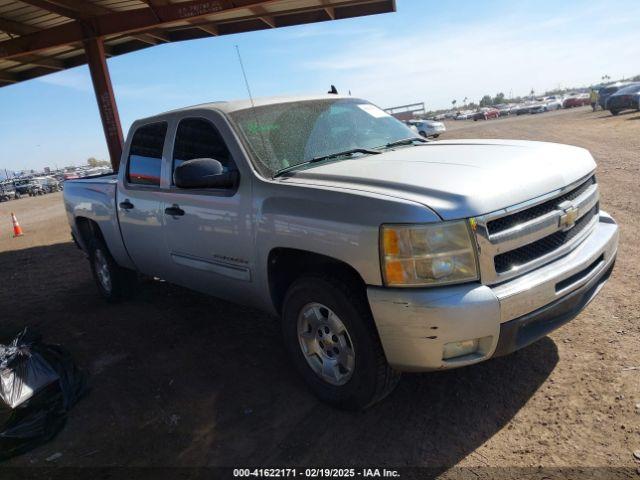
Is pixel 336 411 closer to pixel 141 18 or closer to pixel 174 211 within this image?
pixel 174 211

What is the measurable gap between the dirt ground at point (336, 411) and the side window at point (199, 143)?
1.58 m

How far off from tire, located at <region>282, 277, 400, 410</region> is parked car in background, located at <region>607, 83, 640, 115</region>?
28.0m

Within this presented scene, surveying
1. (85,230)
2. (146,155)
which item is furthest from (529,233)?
(85,230)

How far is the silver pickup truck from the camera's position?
251 cm

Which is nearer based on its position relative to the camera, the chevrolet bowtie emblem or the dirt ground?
the dirt ground

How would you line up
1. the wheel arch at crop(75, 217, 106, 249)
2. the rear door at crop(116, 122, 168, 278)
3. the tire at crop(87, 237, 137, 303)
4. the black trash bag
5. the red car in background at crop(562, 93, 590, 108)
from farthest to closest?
the red car in background at crop(562, 93, 590, 108) → the wheel arch at crop(75, 217, 106, 249) → the tire at crop(87, 237, 137, 303) → the rear door at crop(116, 122, 168, 278) → the black trash bag

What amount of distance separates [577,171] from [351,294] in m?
1.62

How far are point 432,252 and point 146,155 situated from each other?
3111mm

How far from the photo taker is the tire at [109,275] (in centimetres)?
564

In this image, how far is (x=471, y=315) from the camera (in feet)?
8.00

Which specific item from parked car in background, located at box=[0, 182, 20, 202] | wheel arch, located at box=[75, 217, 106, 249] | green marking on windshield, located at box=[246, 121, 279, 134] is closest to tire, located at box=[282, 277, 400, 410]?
green marking on windshield, located at box=[246, 121, 279, 134]

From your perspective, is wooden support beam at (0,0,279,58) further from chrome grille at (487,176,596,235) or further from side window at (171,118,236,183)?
chrome grille at (487,176,596,235)

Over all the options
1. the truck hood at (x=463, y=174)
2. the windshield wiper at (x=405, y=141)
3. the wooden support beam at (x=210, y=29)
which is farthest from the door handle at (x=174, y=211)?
the wooden support beam at (x=210, y=29)

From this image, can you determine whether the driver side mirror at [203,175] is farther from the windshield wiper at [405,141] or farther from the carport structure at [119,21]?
the carport structure at [119,21]
